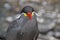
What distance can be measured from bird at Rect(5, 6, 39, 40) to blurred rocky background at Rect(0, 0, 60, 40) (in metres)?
1.88

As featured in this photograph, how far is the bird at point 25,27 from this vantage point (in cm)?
329

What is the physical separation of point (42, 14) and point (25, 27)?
10.7ft

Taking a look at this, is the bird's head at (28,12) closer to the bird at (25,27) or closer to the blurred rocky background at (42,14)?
the bird at (25,27)

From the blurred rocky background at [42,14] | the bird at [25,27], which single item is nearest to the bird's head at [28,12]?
the bird at [25,27]

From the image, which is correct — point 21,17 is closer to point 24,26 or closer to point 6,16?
point 24,26

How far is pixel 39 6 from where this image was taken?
6965 millimetres

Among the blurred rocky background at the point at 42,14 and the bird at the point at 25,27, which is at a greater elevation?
the bird at the point at 25,27

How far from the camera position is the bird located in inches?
Result: 130

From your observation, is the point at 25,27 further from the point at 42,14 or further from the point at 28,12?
the point at 42,14

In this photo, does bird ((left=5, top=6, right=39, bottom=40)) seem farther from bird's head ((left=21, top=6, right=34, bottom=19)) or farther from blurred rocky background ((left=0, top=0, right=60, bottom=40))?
blurred rocky background ((left=0, top=0, right=60, bottom=40))

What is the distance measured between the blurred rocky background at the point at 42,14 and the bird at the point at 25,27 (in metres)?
1.88

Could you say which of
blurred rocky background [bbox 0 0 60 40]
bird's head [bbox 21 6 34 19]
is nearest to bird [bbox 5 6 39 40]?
bird's head [bbox 21 6 34 19]

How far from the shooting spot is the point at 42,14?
6531 mm

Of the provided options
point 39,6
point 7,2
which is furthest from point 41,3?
point 7,2
